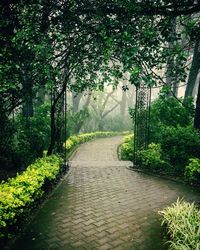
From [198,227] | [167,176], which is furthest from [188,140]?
[198,227]

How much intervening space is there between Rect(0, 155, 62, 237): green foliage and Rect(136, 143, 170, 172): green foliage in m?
3.95

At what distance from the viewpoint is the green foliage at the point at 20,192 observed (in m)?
5.14

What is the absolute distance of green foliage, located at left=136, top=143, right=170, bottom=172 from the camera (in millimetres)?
10688

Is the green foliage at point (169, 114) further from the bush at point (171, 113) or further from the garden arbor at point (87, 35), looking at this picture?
the garden arbor at point (87, 35)

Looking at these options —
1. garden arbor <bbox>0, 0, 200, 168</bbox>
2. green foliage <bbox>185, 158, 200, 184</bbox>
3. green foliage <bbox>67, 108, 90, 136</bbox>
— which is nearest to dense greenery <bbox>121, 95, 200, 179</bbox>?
green foliage <bbox>185, 158, 200, 184</bbox>

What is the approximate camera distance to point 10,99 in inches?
395

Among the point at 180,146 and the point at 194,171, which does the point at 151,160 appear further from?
the point at 194,171

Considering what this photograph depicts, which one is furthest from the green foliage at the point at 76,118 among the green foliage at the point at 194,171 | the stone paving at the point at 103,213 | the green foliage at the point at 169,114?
the green foliage at the point at 194,171

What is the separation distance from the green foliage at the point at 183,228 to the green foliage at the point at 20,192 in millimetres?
2836

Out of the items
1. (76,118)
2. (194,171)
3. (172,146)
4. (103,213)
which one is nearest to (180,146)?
(172,146)

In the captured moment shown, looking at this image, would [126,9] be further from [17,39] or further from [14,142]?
[14,142]

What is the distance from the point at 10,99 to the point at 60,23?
3.23 m

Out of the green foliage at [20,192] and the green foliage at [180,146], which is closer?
the green foliage at [20,192]

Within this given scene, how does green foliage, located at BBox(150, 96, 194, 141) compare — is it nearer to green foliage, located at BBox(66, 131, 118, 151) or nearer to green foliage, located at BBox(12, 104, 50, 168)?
green foliage, located at BBox(66, 131, 118, 151)
